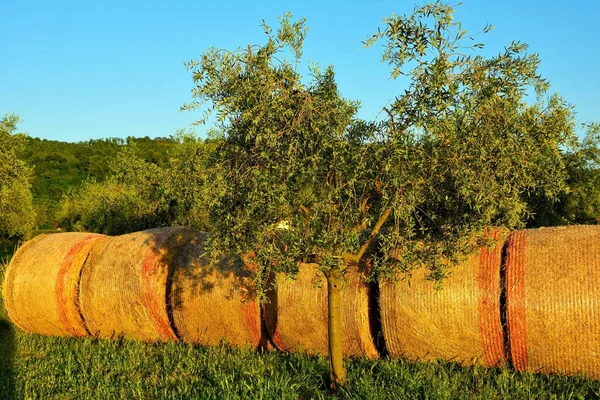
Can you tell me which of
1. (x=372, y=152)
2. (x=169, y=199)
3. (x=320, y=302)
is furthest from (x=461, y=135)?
(x=169, y=199)

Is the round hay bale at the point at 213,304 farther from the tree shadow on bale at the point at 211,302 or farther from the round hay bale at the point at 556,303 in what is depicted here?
the round hay bale at the point at 556,303

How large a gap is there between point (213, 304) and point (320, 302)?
8.31ft

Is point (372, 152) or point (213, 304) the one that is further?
point (213, 304)

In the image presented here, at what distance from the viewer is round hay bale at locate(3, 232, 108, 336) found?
1408 centimetres

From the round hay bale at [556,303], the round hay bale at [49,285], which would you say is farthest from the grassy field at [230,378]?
the round hay bale at [49,285]

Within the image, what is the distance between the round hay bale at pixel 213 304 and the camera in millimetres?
11773

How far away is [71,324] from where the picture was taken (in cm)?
1412

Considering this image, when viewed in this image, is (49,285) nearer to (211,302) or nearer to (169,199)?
(211,302)

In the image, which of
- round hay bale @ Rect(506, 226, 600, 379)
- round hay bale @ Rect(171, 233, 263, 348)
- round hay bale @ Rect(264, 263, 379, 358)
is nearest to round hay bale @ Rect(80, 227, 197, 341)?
round hay bale @ Rect(171, 233, 263, 348)

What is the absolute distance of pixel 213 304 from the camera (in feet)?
39.6

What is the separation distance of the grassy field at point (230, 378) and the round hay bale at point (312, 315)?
355mm

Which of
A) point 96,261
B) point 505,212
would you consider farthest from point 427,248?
point 96,261

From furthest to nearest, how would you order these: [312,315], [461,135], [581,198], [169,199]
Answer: [581,198], [169,199], [312,315], [461,135]

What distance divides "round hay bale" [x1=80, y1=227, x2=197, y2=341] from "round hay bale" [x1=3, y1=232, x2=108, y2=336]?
47 cm
